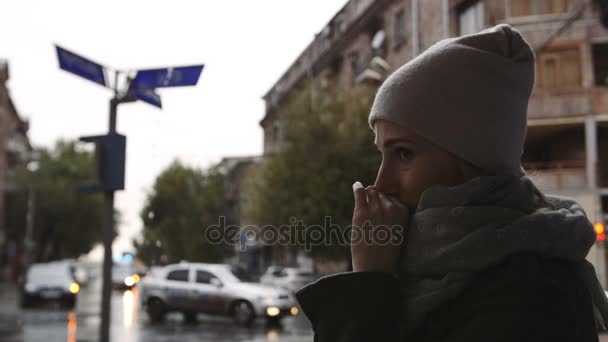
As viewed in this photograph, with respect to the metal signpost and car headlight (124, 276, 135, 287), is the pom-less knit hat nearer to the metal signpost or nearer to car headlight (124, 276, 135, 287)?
the metal signpost

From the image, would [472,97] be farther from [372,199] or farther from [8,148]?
[8,148]

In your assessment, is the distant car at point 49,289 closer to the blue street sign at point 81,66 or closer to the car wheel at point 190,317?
the car wheel at point 190,317

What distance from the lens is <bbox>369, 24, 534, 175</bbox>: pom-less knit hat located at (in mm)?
1167

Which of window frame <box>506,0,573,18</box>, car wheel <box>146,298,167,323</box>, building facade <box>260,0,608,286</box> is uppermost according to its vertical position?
window frame <box>506,0,573,18</box>

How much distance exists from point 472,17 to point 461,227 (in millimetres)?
18904

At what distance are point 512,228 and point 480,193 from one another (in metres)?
0.08

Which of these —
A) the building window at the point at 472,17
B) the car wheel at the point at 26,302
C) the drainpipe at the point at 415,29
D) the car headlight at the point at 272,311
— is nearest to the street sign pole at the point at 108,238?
the car headlight at the point at 272,311

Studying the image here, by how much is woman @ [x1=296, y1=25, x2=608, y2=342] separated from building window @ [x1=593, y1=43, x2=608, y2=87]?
19677 mm

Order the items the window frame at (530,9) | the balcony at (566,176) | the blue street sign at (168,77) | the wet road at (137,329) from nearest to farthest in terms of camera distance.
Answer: the blue street sign at (168,77) → the wet road at (137,329) → the balcony at (566,176) → the window frame at (530,9)

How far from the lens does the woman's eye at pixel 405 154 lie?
1.21 meters

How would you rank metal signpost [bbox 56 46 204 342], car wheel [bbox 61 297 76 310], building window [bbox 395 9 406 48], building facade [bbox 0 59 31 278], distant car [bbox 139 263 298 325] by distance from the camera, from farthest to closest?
building facade [bbox 0 59 31 278], car wheel [bbox 61 297 76 310], building window [bbox 395 9 406 48], distant car [bbox 139 263 298 325], metal signpost [bbox 56 46 204 342]

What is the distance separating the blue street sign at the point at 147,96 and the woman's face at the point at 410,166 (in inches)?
177

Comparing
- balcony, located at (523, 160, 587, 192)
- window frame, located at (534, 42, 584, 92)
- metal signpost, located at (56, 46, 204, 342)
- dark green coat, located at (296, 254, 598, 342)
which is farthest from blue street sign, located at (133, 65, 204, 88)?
window frame, located at (534, 42, 584, 92)

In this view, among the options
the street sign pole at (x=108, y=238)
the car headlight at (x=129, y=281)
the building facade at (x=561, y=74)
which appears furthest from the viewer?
the car headlight at (x=129, y=281)
